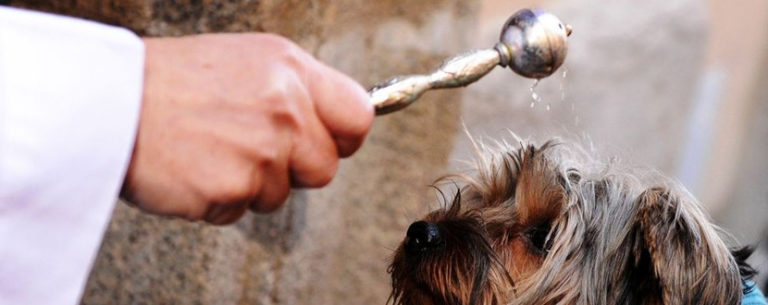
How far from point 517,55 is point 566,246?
4.39ft

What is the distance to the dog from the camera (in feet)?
8.82

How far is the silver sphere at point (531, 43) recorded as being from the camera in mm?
1737

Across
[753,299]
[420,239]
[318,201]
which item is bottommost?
[318,201]

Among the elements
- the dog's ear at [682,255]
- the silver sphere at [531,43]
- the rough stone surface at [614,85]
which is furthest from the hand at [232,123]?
the rough stone surface at [614,85]

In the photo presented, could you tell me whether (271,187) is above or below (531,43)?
below

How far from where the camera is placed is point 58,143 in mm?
1225

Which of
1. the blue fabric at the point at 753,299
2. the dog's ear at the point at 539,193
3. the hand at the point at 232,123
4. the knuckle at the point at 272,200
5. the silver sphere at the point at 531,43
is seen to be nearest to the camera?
the hand at the point at 232,123

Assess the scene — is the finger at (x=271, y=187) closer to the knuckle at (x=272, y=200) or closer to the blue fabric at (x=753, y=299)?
the knuckle at (x=272, y=200)

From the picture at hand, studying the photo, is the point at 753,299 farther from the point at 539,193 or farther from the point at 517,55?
the point at 517,55

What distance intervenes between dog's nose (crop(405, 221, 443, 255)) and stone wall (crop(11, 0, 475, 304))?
0.58 meters

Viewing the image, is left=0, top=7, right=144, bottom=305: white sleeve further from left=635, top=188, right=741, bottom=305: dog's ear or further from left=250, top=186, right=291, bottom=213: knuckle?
left=635, top=188, right=741, bottom=305: dog's ear

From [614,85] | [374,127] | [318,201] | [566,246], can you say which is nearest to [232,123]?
[566,246]

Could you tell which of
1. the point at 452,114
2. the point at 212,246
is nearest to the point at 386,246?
the point at 452,114

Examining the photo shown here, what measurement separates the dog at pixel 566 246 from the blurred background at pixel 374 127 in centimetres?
41
